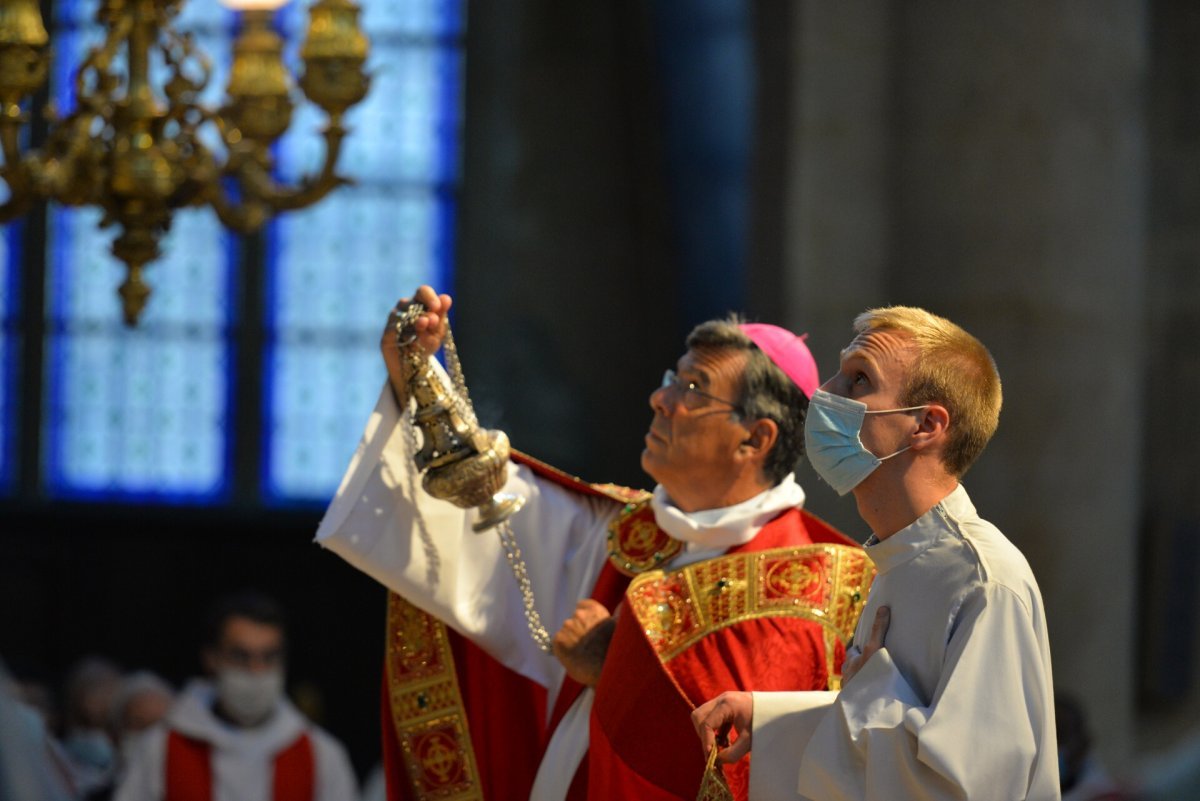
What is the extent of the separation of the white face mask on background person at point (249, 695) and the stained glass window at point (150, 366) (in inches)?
250

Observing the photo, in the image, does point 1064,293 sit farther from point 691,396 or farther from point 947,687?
point 947,687

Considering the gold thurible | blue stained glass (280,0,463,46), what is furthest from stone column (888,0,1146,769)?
blue stained glass (280,0,463,46)

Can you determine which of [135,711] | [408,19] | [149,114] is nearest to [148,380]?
[408,19]

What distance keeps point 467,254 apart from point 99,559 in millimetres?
2908

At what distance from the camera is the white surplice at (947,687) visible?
2.56 meters

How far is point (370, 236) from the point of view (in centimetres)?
1220

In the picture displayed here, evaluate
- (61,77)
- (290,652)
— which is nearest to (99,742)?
(290,652)

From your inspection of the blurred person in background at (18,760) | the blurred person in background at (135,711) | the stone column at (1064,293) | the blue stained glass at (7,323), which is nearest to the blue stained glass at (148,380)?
the blue stained glass at (7,323)

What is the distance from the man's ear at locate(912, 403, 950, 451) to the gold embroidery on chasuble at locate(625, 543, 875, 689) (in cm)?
85

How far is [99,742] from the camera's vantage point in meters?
8.15

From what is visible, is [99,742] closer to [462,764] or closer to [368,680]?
[368,680]

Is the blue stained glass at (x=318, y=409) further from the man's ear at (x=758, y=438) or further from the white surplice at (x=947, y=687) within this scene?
the white surplice at (x=947, y=687)

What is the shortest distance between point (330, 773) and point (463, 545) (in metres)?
2.19

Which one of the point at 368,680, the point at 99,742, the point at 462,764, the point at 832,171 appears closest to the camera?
the point at 462,764
